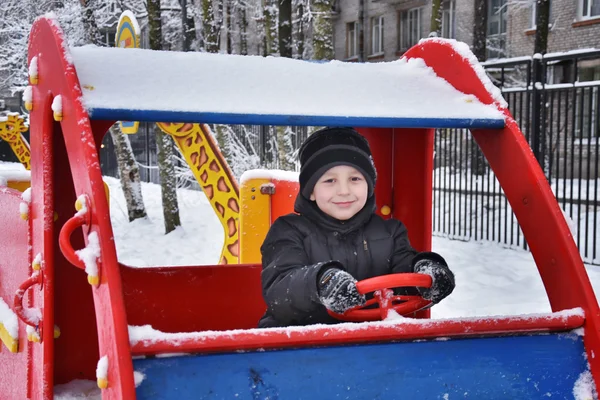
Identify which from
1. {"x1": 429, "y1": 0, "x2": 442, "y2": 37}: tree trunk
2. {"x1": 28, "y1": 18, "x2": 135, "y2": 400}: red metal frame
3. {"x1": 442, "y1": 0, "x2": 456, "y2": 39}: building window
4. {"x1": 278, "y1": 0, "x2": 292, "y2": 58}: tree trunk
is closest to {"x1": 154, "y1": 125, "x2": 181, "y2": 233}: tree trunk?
{"x1": 278, "y1": 0, "x2": 292, "y2": 58}: tree trunk

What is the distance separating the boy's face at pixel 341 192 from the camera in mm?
2250

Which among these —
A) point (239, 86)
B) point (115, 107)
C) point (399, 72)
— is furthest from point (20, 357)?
point (399, 72)

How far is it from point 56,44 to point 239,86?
60cm

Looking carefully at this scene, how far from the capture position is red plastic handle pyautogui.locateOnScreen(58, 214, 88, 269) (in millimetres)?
1596

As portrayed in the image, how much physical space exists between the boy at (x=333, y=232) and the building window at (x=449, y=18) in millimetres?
18269

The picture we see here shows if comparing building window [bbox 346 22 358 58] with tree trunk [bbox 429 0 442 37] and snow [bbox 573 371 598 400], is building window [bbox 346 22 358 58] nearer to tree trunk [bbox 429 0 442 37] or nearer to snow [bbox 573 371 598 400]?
tree trunk [bbox 429 0 442 37]

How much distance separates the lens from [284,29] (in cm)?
1041

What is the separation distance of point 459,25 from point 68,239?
19086 millimetres

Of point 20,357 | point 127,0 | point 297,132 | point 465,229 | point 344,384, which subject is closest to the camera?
point 344,384

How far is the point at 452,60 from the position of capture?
2455 millimetres

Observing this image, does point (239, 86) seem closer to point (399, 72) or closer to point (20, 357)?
point (399, 72)

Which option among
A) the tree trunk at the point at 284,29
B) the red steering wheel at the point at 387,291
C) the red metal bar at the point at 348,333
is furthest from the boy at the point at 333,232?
the tree trunk at the point at 284,29

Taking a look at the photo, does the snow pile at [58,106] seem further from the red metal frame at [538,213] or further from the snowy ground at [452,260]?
the red metal frame at [538,213]

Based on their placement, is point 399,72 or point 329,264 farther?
point 399,72
